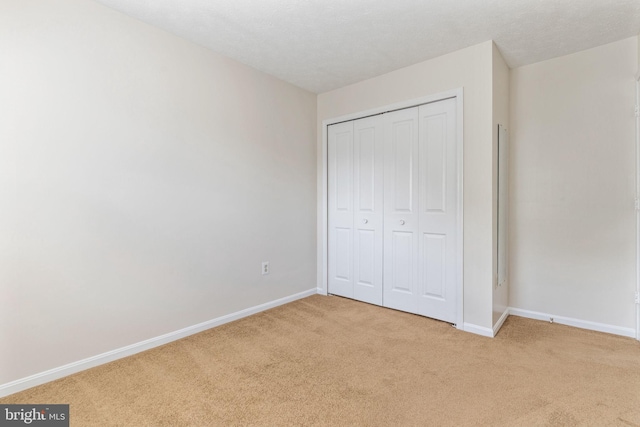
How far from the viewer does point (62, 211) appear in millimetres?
2004

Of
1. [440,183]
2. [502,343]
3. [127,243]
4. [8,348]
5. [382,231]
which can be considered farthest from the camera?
[382,231]

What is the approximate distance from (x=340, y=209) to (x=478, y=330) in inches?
72.9

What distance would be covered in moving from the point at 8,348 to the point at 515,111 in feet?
14.1

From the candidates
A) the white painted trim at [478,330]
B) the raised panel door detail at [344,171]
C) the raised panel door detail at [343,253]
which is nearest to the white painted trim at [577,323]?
the white painted trim at [478,330]

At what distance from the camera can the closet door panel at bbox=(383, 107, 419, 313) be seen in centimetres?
312

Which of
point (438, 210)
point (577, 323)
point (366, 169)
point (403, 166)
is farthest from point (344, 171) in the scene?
point (577, 323)

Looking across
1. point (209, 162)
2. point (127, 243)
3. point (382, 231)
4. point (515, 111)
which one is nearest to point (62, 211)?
point (127, 243)

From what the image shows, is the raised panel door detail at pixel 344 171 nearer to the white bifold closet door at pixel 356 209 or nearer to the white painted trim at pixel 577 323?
the white bifold closet door at pixel 356 209

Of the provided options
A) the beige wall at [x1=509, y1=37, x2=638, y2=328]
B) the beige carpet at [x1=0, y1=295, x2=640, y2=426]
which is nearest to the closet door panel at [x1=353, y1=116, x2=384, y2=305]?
the beige carpet at [x1=0, y1=295, x2=640, y2=426]

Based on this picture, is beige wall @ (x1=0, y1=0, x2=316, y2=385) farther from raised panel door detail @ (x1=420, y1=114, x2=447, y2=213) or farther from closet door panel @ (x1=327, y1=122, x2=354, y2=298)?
raised panel door detail @ (x1=420, y1=114, x2=447, y2=213)

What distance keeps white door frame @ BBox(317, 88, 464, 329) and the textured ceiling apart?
0.38m

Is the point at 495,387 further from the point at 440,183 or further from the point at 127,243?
the point at 127,243

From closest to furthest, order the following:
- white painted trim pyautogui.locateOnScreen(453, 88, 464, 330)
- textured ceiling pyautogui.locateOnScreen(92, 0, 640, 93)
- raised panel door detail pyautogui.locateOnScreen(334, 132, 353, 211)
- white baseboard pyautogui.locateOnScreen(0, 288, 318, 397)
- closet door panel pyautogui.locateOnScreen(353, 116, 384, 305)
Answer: white baseboard pyautogui.locateOnScreen(0, 288, 318, 397)
textured ceiling pyautogui.locateOnScreen(92, 0, 640, 93)
white painted trim pyautogui.locateOnScreen(453, 88, 464, 330)
closet door panel pyautogui.locateOnScreen(353, 116, 384, 305)
raised panel door detail pyautogui.locateOnScreen(334, 132, 353, 211)

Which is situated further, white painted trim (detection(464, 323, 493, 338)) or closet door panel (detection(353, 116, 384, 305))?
closet door panel (detection(353, 116, 384, 305))
